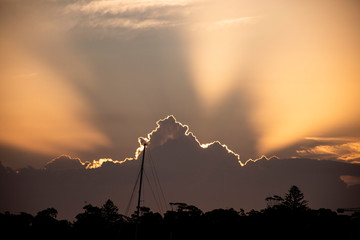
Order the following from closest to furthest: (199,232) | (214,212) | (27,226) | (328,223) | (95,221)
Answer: (328,223) < (199,232) < (27,226) < (95,221) < (214,212)

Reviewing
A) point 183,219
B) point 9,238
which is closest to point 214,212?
point 183,219

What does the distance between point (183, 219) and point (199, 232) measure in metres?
27.5

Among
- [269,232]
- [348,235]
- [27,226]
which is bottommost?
[348,235]

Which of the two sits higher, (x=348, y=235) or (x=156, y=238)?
(x=156, y=238)

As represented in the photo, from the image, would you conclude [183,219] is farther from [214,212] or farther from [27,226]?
[27,226]

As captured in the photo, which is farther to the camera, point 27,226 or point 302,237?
point 27,226

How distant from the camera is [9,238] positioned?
447 feet

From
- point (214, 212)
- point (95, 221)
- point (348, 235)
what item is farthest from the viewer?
point (214, 212)

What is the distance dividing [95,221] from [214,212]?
143 feet

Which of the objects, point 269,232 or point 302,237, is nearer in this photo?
point 302,237

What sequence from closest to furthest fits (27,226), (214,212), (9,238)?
(9,238) < (27,226) < (214,212)

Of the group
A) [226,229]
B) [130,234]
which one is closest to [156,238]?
[130,234]

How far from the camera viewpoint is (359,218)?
111000mm

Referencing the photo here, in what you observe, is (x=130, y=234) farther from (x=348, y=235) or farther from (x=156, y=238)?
(x=348, y=235)
